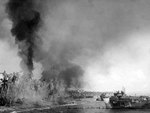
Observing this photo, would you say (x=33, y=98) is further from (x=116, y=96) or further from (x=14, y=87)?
(x=116, y=96)

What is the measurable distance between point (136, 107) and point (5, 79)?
93714 mm

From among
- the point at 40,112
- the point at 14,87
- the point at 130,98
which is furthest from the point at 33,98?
the point at 130,98

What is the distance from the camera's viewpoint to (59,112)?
448ft

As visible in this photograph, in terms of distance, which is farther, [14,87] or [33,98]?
[33,98]

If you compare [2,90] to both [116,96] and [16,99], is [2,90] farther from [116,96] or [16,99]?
[116,96]

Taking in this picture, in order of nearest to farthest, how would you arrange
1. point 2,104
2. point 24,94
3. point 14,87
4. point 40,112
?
point 40,112
point 2,104
point 14,87
point 24,94

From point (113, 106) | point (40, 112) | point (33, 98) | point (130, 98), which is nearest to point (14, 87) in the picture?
point (33, 98)

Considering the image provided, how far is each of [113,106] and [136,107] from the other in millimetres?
16358

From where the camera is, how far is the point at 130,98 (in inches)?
6727

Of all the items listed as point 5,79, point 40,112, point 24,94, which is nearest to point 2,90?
point 5,79

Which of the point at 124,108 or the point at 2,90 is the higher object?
the point at 2,90

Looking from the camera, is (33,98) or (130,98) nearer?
(130,98)

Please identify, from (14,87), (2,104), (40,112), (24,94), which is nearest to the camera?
(40,112)

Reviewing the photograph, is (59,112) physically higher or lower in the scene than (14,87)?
lower
